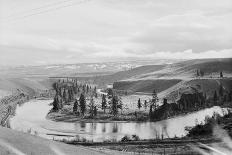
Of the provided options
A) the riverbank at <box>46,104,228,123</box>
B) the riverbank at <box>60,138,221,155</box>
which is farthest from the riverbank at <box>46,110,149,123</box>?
the riverbank at <box>60,138,221,155</box>

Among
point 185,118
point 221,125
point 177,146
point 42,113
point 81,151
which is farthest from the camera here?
point 42,113

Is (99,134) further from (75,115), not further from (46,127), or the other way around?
(75,115)

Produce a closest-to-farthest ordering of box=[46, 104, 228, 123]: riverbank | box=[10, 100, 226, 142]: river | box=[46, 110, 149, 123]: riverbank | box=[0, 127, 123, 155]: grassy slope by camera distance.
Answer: box=[0, 127, 123, 155]: grassy slope < box=[10, 100, 226, 142]: river < box=[46, 110, 149, 123]: riverbank < box=[46, 104, 228, 123]: riverbank

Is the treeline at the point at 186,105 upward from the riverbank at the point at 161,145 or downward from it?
upward

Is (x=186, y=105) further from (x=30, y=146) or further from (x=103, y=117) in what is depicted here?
(x=30, y=146)

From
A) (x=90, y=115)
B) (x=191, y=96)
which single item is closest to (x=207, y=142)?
(x=90, y=115)

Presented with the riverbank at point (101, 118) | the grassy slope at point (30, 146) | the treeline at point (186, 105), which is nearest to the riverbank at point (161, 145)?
the grassy slope at point (30, 146)

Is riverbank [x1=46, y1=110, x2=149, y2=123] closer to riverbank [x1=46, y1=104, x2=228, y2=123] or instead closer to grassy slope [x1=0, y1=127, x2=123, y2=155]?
riverbank [x1=46, y1=104, x2=228, y2=123]

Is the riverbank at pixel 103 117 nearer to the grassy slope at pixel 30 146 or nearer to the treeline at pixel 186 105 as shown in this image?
the treeline at pixel 186 105

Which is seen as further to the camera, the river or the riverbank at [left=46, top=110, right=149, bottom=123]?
the riverbank at [left=46, top=110, right=149, bottom=123]
